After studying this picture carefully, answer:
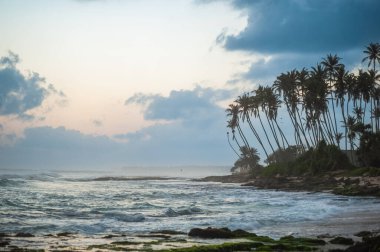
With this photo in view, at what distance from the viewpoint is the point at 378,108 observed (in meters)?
69.1

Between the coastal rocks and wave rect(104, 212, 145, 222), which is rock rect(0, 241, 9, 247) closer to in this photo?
the coastal rocks

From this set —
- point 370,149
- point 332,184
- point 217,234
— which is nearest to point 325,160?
point 370,149

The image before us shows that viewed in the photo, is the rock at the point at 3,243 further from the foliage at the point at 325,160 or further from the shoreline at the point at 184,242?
the foliage at the point at 325,160

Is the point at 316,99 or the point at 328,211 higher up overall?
the point at 316,99

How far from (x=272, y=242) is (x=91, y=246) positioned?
6.85 meters

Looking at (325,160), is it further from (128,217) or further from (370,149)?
(128,217)

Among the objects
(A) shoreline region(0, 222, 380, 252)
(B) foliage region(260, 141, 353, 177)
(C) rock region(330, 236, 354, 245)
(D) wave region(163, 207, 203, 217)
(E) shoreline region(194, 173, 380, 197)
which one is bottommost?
(D) wave region(163, 207, 203, 217)

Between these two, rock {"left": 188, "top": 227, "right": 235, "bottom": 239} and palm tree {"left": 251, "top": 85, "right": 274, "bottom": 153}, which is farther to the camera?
palm tree {"left": 251, "top": 85, "right": 274, "bottom": 153}

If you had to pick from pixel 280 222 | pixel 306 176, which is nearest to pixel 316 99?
pixel 306 176

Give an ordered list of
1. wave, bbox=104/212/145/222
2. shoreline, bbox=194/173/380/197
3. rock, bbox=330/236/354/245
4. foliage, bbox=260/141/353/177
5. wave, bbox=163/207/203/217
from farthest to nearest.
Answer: foliage, bbox=260/141/353/177
shoreline, bbox=194/173/380/197
wave, bbox=163/207/203/217
wave, bbox=104/212/145/222
rock, bbox=330/236/354/245

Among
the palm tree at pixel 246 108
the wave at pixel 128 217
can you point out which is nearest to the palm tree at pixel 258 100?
the palm tree at pixel 246 108

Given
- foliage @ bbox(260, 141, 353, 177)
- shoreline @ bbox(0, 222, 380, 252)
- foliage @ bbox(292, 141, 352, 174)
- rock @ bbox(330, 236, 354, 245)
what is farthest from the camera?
foliage @ bbox(260, 141, 353, 177)

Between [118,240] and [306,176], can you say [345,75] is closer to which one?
[306,176]

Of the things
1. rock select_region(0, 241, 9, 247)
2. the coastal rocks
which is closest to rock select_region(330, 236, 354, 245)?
the coastal rocks
